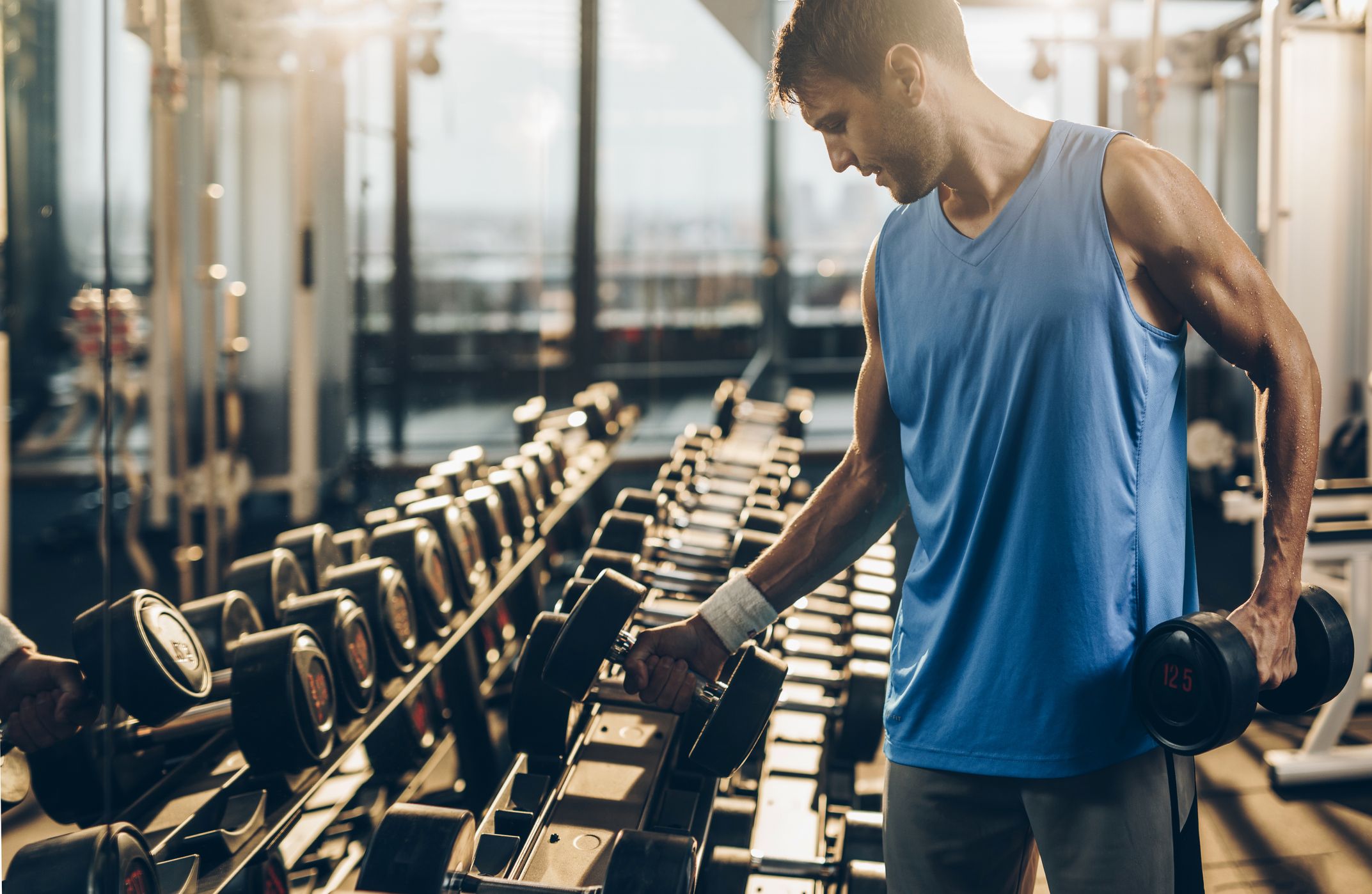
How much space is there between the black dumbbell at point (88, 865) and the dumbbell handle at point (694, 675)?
0.53 m

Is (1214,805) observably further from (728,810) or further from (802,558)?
(802,558)

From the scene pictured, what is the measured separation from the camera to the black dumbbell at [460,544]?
2.37 m

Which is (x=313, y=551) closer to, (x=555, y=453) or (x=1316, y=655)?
(x=555, y=453)

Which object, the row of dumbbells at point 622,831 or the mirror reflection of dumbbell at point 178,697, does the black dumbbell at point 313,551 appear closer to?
the mirror reflection of dumbbell at point 178,697

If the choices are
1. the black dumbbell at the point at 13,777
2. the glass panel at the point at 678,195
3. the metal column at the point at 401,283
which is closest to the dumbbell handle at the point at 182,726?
the black dumbbell at the point at 13,777

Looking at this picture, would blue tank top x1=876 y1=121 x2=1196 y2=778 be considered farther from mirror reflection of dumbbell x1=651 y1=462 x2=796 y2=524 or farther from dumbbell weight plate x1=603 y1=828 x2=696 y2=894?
mirror reflection of dumbbell x1=651 y1=462 x2=796 y2=524

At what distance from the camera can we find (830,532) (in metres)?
1.22

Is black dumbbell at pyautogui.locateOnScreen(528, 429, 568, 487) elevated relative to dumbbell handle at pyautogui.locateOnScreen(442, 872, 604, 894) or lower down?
elevated

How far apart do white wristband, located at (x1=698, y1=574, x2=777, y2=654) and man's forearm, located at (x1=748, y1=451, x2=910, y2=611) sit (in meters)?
0.02

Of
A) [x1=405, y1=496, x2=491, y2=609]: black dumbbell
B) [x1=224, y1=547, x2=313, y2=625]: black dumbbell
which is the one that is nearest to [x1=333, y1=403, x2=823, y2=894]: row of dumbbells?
[x1=224, y1=547, x2=313, y2=625]: black dumbbell

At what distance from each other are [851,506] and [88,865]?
0.86 meters

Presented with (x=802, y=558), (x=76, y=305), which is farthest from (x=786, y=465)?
(x=802, y=558)

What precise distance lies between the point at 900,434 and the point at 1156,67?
268 cm

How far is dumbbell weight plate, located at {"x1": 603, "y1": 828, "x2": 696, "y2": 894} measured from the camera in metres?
1.13
